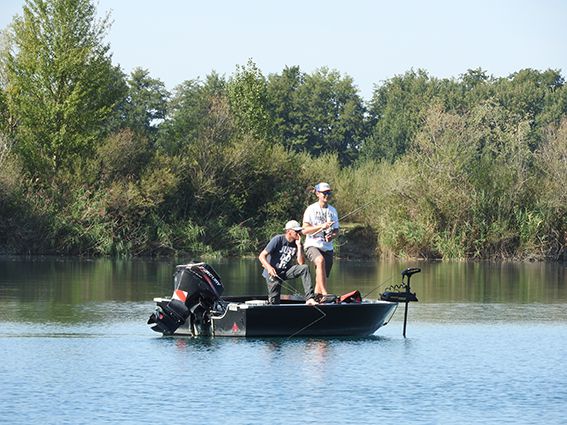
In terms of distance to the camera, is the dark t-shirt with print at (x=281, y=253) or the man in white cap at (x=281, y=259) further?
the dark t-shirt with print at (x=281, y=253)

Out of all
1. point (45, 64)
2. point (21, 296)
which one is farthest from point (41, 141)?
point (21, 296)

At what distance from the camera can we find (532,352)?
2058 centimetres

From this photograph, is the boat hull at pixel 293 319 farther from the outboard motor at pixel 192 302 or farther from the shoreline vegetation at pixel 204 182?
the shoreline vegetation at pixel 204 182

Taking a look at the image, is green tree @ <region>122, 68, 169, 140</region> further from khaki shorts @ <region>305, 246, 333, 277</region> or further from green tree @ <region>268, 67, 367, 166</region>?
khaki shorts @ <region>305, 246, 333, 277</region>

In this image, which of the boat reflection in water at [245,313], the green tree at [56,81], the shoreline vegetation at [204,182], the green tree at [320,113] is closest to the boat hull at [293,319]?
the boat reflection in water at [245,313]

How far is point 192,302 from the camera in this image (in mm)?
21266

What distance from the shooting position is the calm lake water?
600 inches

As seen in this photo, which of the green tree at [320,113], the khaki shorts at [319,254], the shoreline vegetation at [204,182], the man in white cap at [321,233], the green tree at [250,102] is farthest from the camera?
the green tree at [320,113]

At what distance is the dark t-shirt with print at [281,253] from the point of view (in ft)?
71.7

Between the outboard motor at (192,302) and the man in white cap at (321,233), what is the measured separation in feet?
5.88

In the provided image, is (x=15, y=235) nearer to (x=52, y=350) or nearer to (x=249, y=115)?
(x=249, y=115)

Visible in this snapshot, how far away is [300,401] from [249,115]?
168 ft

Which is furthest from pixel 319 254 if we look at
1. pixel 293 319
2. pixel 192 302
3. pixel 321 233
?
pixel 192 302

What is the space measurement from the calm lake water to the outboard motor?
28 cm
